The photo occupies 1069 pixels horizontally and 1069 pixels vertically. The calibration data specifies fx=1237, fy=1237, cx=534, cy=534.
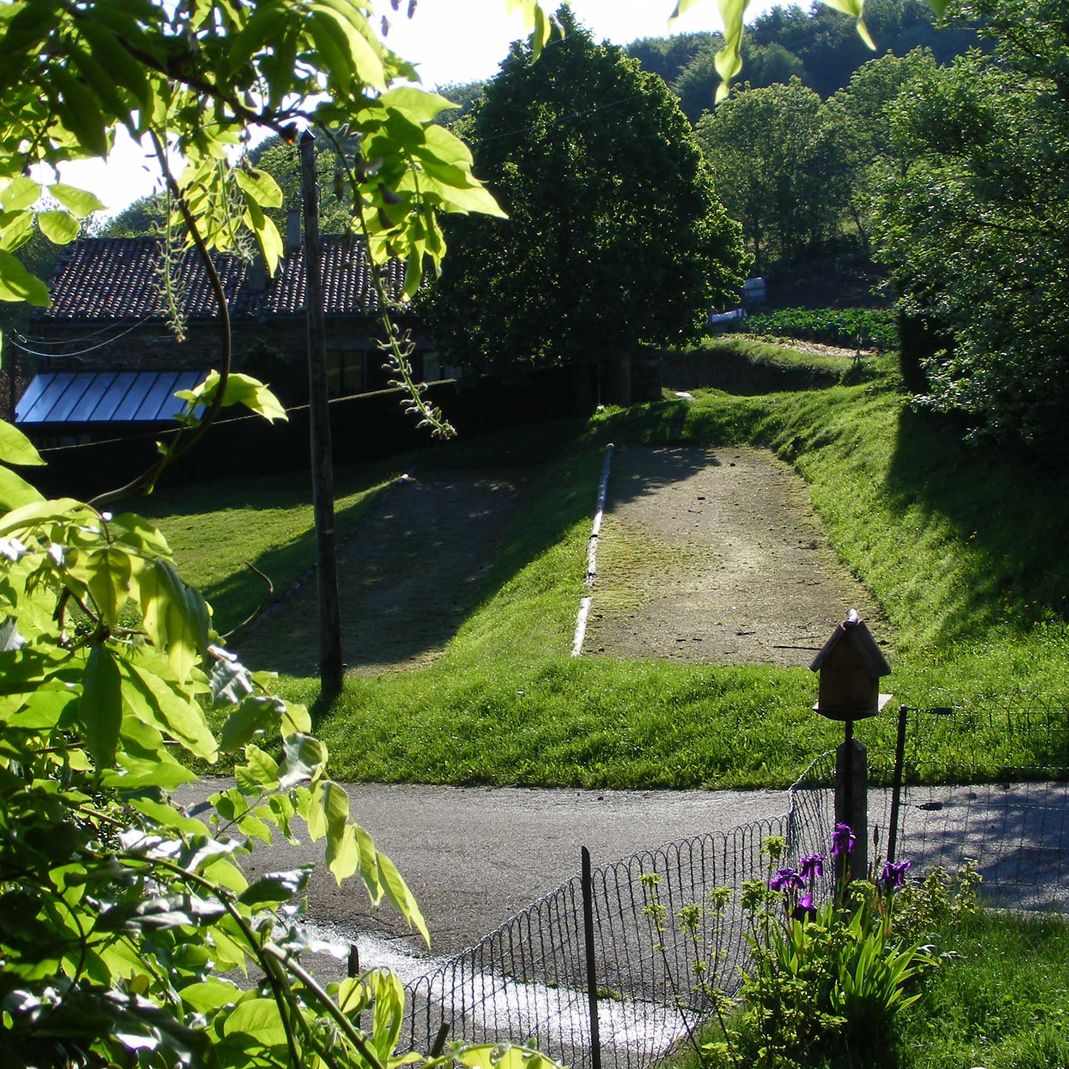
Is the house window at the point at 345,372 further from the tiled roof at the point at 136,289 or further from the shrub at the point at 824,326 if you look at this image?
the shrub at the point at 824,326

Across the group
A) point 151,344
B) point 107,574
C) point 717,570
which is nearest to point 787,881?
point 107,574

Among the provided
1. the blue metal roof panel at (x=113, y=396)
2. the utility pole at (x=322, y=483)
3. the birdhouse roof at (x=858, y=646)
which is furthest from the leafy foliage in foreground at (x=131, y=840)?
the blue metal roof panel at (x=113, y=396)

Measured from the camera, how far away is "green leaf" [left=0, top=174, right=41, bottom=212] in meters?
1.90

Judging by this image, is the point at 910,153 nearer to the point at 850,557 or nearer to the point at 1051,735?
the point at 850,557

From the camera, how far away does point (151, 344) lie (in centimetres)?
3834

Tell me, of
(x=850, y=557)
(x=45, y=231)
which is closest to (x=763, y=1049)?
(x=45, y=231)

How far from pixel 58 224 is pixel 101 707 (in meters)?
1.09

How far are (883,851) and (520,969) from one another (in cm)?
313

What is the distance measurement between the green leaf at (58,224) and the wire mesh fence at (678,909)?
3.75 meters

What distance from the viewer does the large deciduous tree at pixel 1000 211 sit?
15617 millimetres

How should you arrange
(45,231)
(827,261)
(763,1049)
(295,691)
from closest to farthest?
(45,231)
(763,1049)
(295,691)
(827,261)

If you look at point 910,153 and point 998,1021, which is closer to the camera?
point 998,1021

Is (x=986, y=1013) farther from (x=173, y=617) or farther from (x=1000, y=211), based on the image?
(x=1000, y=211)

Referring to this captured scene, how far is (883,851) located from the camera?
9.47m
